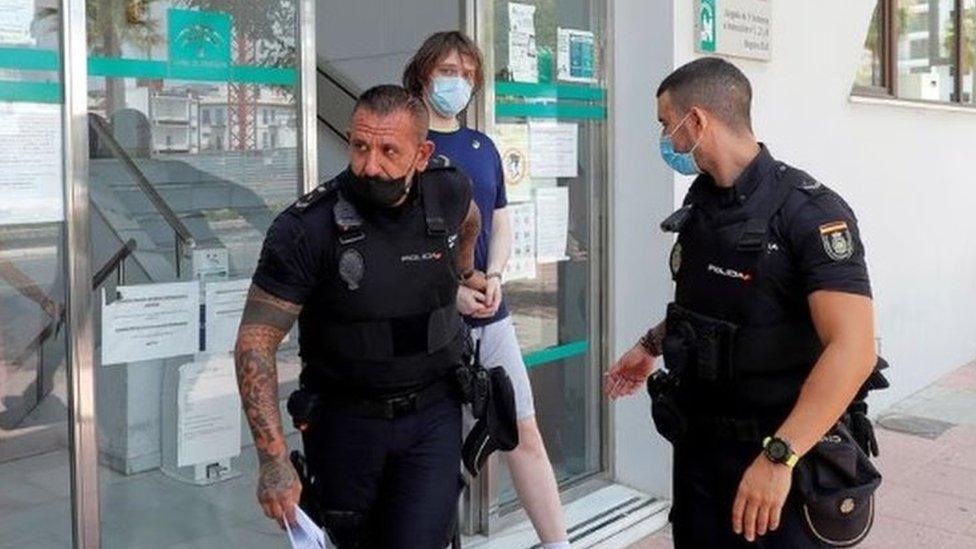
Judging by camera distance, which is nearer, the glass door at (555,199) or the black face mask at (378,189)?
the black face mask at (378,189)

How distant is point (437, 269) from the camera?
269cm

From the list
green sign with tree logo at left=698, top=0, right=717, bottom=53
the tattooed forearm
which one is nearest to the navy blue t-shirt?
the tattooed forearm

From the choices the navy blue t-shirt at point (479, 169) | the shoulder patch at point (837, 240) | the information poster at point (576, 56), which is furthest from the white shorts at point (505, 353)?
the information poster at point (576, 56)

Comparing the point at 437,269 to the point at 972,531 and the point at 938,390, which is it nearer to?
the point at 972,531

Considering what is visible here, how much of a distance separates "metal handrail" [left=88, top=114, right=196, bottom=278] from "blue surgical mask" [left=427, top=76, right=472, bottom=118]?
947mm

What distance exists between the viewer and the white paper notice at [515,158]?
4453 mm

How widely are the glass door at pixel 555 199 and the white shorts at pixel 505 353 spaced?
85cm

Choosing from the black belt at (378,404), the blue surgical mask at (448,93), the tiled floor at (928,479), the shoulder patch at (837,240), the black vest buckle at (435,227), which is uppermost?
the blue surgical mask at (448,93)

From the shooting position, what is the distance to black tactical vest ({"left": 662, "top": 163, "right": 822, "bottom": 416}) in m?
2.39

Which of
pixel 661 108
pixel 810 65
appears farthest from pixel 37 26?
pixel 810 65

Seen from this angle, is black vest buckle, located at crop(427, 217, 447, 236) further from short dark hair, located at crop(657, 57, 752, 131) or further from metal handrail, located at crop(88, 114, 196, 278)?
metal handrail, located at crop(88, 114, 196, 278)

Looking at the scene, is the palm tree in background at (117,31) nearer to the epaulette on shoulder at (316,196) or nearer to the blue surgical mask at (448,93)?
the blue surgical mask at (448,93)

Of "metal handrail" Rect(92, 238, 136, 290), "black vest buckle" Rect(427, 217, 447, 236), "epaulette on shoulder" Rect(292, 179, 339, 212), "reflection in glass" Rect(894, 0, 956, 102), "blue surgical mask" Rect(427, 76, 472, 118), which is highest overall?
"reflection in glass" Rect(894, 0, 956, 102)

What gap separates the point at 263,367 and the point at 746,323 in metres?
1.12
